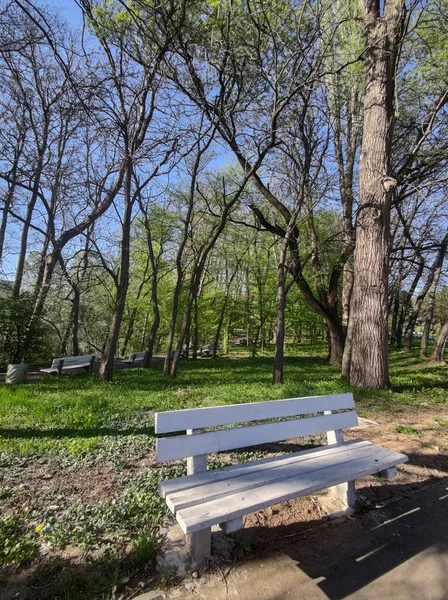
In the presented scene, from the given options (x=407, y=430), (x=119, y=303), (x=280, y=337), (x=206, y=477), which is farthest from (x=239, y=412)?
(x=119, y=303)

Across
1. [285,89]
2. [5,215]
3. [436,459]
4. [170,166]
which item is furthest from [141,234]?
[436,459]

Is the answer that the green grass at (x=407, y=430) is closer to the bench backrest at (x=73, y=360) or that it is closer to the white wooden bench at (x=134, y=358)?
the bench backrest at (x=73, y=360)

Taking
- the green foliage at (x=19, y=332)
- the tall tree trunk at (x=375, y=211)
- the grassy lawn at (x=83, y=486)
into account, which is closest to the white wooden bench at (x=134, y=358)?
the green foliage at (x=19, y=332)

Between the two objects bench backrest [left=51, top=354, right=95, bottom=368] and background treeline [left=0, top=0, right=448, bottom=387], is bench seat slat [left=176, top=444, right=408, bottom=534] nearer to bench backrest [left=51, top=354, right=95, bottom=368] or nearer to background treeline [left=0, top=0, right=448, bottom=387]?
background treeline [left=0, top=0, right=448, bottom=387]

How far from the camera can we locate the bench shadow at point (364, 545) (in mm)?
1791

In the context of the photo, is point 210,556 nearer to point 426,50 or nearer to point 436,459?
point 436,459

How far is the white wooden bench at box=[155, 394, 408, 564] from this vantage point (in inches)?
→ 71.0

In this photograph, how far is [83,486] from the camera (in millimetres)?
2615

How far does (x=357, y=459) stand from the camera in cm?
246

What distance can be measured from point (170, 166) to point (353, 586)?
8.86m

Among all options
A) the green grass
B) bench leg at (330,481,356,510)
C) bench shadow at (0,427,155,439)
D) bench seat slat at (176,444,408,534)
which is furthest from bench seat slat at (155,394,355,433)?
bench shadow at (0,427,155,439)

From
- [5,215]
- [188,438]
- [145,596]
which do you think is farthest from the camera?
[5,215]

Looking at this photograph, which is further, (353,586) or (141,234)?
(141,234)

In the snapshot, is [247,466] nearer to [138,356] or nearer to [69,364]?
[69,364]
